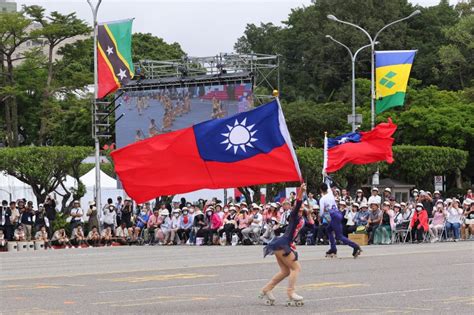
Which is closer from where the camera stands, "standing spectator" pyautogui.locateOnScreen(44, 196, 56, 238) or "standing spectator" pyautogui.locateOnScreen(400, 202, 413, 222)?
"standing spectator" pyautogui.locateOnScreen(400, 202, 413, 222)

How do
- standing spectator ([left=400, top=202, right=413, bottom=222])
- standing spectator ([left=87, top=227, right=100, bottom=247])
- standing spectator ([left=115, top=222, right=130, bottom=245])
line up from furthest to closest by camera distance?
standing spectator ([left=115, top=222, right=130, bottom=245]) → standing spectator ([left=87, top=227, right=100, bottom=247]) → standing spectator ([left=400, top=202, right=413, bottom=222])

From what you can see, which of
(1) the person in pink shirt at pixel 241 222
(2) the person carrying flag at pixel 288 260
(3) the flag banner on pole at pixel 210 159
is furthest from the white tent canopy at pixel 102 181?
(2) the person carrying flag at pixel 288 260

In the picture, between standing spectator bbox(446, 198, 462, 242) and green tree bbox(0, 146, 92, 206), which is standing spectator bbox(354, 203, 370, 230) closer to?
standing spectator bbox(446, 198, 462, 242)

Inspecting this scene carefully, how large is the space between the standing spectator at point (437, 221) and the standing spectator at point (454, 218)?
0.21 meters

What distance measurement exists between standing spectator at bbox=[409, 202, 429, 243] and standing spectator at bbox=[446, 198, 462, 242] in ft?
3.44

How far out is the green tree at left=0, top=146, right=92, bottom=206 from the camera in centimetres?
4462

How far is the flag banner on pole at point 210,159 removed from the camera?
1862 centimetres

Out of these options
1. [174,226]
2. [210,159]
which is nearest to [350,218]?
[174,226]

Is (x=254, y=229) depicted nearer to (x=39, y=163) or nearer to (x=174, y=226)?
(x=174, y=226)

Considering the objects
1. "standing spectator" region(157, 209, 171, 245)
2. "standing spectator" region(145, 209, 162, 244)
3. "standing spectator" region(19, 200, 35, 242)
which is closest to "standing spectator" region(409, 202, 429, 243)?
"standing spectator" region(157, 209, 171, 245)

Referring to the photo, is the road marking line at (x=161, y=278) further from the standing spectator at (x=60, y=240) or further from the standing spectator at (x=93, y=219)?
the standing spectator at (x=93, y=219)

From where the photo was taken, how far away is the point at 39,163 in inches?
1757

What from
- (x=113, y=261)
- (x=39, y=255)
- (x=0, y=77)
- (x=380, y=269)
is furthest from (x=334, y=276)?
(x=0, y=77)

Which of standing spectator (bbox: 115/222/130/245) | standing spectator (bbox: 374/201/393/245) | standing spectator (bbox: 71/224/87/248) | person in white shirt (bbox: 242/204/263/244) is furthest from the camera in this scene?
standing spectator (bbox: 115/222/130/245)
